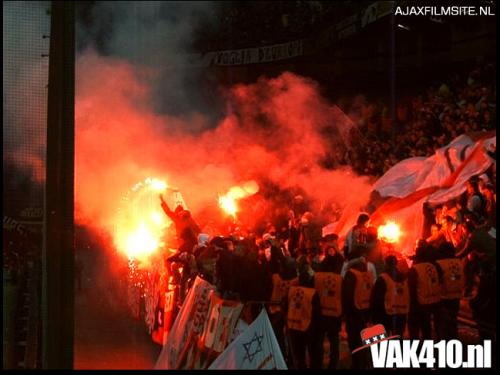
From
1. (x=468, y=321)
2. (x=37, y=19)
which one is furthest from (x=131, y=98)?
(x=468, y=321)

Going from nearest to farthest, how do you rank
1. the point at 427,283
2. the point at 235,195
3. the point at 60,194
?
1. the point at 60,194
2. the point at 427,283
3. the point at 235,195

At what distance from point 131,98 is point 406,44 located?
7.83 feet

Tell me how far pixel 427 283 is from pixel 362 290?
406 mm

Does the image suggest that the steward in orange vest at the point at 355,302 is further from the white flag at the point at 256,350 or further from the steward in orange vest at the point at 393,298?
the white flag at the point at 256,350

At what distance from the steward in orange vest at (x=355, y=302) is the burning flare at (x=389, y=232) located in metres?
0.77

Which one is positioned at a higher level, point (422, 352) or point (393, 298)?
point (393, 298)

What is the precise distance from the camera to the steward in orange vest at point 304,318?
4941 mm

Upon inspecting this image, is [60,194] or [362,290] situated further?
[362,290]

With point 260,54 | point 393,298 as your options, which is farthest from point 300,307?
point 260,54

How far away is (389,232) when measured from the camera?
5.79 m

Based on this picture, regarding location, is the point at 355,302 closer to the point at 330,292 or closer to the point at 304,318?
the point at 330,292

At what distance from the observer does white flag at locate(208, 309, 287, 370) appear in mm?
4602

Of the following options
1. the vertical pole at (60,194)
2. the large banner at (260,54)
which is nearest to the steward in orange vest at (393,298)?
the vertical pole at (60,194)

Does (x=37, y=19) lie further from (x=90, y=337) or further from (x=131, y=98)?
(x=90, y=337)
